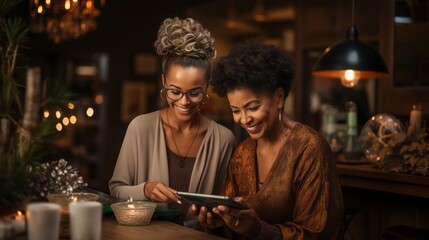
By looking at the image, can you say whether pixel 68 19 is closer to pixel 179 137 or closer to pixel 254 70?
pixel 179 137

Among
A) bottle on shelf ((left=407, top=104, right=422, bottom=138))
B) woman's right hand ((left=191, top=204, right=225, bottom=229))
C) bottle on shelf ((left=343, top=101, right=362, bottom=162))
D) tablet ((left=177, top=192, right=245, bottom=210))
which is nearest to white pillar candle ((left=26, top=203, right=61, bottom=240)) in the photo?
tablet ((left=177, top=192, right=245, bottom=210))

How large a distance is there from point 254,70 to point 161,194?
0.58 m

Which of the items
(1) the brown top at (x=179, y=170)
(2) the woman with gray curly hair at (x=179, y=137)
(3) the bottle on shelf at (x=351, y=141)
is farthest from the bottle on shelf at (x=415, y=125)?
(1) the brown top at (x=179, y=170)

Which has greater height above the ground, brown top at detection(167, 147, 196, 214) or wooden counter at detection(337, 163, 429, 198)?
brown top at detection(167, 147, 196, 214)

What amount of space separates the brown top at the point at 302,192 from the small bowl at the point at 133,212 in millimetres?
454

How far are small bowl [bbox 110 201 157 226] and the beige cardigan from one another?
14.9 inches

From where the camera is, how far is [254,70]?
2184 millimetres

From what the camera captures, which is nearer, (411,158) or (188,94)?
(188,94)

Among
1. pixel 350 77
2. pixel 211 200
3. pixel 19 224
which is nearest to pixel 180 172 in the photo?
pixel 211 200

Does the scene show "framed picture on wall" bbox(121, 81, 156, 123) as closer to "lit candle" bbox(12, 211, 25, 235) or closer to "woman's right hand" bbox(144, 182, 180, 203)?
"woman's right hand" bbox(144, 182, 180, 203)

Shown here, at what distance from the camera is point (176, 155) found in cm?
251

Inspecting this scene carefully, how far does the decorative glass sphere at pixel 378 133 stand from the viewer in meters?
3.78

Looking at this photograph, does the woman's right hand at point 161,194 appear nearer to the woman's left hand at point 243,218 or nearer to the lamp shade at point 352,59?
the woman's left hand at point 243,218

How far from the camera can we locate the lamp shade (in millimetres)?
3607
